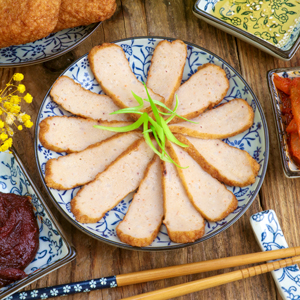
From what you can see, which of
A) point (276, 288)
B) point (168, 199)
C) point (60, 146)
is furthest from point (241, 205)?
point (60, 146)

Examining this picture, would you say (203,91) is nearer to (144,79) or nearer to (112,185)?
(144,79)

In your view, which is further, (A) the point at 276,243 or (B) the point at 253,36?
(B) the point at 253,36

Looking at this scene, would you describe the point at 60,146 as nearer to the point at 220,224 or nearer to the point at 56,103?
the point at 56,103

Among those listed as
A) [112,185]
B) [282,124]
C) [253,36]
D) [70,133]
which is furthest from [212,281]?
[253,36]

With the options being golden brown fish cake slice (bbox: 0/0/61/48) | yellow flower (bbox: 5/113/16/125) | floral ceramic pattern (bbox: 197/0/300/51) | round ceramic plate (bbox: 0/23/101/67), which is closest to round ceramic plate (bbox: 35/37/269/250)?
round ceramic plate (bbox: 0/23/101/67)

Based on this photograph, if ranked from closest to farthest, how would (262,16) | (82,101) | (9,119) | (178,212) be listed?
(9,119) → (178,212) → (82,101) → (262,16)

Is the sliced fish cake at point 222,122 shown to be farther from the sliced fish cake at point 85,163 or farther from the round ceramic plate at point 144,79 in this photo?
the sliced fish cake at point 85,163

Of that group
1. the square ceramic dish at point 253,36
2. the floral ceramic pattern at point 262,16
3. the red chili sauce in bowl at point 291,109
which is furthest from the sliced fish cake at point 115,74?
the red chili sauce in bowl at point 291,109
